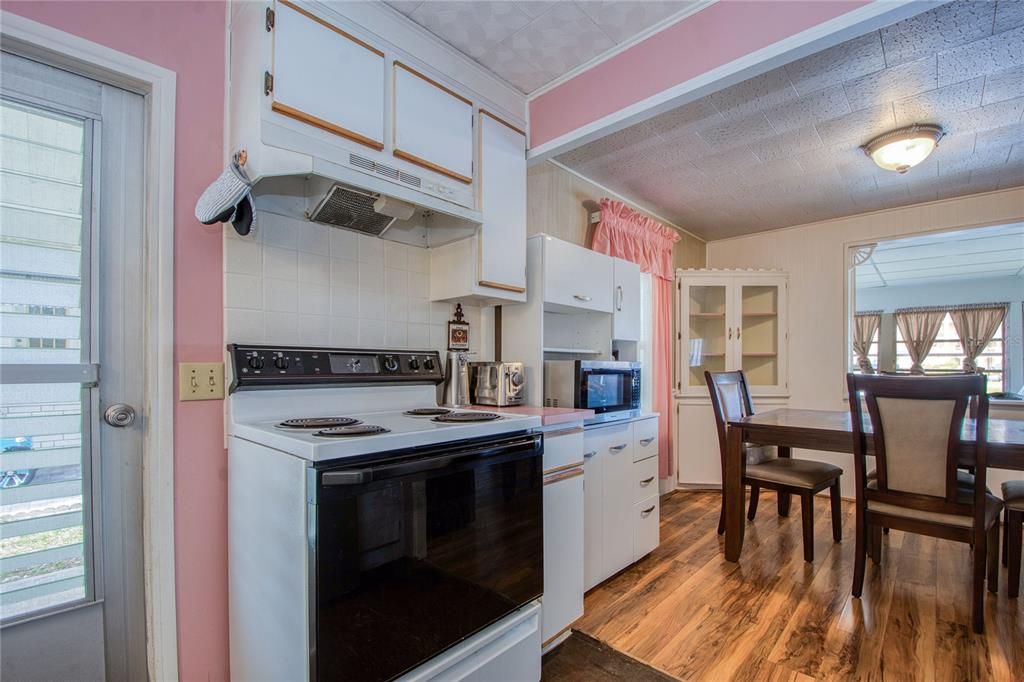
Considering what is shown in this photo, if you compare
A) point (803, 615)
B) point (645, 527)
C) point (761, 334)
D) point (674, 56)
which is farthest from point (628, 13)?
point (761, 334)

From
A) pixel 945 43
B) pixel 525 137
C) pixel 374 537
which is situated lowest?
pixel 374 537

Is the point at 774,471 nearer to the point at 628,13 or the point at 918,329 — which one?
the point at 628,13

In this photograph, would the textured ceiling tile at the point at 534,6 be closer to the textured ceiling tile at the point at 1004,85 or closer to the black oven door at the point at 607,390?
the black oven door at the point at 607,390

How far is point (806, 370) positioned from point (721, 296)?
1.03m

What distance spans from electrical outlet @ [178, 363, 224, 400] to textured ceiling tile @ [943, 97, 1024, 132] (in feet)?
11.7

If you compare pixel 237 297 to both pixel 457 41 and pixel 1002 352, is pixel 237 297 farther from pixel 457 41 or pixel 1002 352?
pixel 1002 352

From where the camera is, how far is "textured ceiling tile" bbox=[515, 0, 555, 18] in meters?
1.65

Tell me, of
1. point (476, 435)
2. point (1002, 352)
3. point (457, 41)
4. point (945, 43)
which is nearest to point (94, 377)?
point (476, 435)

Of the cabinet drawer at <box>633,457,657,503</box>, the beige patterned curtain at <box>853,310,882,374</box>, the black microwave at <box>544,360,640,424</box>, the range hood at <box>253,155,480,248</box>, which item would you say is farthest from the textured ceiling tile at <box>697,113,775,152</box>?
the beige patterned curtain at <box>853,310,882,374</box>

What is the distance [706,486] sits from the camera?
4016 millimetres

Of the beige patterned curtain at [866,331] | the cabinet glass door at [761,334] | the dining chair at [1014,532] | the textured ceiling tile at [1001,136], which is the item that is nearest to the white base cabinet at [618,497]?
the dining chair at [1014,532]

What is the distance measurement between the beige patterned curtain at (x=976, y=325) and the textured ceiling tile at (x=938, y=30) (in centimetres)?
674

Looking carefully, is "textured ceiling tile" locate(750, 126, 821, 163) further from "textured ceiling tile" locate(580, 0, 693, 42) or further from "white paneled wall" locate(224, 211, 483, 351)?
"white paneled wall" locate(224, 211, 483, 351)

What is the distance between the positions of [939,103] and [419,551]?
10.2 feet
